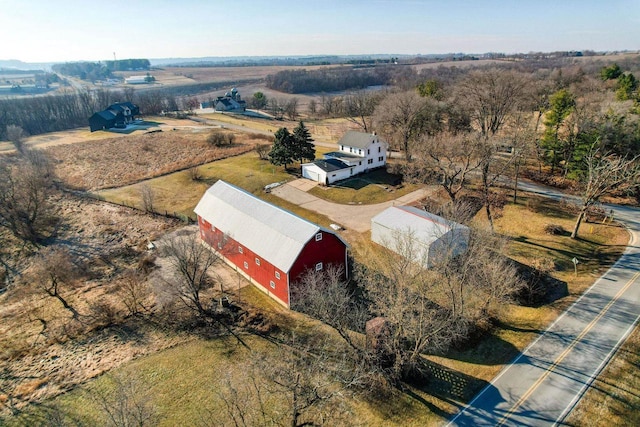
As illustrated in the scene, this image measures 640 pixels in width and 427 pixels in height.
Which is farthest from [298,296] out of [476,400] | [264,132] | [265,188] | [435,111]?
[264,132]

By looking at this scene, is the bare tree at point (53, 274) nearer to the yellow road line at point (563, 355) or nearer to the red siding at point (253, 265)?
the red siding at point (253, 265)

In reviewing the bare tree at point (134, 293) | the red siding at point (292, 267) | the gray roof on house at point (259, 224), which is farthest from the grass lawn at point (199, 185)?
the bare tree at point (134, 293)

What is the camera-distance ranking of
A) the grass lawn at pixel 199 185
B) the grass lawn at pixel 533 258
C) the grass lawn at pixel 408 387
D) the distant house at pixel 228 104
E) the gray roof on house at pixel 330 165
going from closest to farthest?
the grass lawn at pixel 408 387
the grass lawn at pixel 533 258
the grass lawn at pixel 199 185
the gray roof on house at pixel 330 165
the distant house at pixel 228 104

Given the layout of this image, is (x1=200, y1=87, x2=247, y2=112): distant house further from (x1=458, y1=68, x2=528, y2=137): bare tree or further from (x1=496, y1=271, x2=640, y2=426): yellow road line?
(x1=496, y1=271, x2=640, y2=426): yellow road line

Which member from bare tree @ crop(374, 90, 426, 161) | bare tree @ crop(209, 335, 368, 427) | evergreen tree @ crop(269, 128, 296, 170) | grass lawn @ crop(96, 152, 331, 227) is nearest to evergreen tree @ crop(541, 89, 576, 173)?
bare tree @ crop(374, 90, 426, 161)

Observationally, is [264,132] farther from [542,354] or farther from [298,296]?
[542,354]

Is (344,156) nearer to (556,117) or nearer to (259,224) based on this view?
(259,224)
